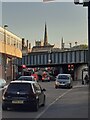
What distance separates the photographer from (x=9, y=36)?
90.4 meters

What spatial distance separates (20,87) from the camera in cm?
1947

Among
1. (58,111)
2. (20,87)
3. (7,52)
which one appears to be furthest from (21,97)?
(7,52)

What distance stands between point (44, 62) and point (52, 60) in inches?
76.6

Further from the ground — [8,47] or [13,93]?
[8,47]

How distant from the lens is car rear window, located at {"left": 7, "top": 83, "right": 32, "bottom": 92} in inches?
760

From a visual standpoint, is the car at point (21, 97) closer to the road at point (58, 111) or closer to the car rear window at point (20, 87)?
the car rear window at point (20, 87)

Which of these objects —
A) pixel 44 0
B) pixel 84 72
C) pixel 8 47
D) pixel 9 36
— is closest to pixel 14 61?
pixel 9 36

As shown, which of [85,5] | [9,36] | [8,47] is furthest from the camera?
[9,36]

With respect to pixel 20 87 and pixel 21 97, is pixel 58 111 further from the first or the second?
pixel 20 87

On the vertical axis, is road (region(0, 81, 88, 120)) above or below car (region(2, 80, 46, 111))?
below

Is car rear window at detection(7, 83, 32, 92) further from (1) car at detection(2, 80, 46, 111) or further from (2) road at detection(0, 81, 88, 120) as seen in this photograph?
(2) road at detection(0, 81, 88, 120)

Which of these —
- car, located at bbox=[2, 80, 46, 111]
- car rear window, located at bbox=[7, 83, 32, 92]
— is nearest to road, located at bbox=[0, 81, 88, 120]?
car, located at bbox=[2, 80, 46, 111]

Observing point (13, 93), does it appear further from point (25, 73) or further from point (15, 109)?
point (25, 73)

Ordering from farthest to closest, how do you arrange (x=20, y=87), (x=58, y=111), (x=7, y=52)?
(x=7, y=52)
(x=20, y=87)
(x=58, y=111)
